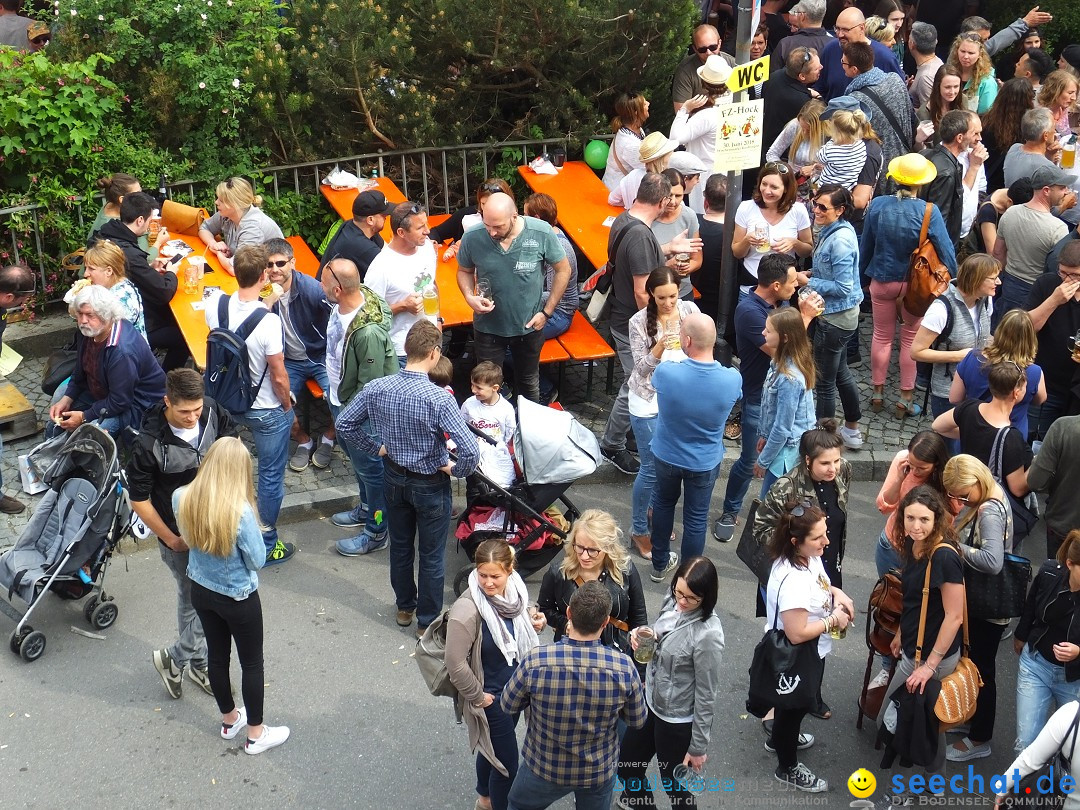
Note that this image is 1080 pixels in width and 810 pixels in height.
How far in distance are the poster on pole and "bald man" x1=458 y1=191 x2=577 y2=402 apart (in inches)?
52.2

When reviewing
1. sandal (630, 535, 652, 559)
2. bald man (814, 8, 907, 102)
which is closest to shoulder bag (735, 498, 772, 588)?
sandal (630, 535, 652, 559)

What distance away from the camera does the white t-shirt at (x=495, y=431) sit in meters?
6.79

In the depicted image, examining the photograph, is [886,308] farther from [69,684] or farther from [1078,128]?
[69,684]

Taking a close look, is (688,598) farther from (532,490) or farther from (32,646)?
(32,646)

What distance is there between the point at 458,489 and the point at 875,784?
352 centimetres

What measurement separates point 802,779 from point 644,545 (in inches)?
84.5

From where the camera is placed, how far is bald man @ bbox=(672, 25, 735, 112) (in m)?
10.6

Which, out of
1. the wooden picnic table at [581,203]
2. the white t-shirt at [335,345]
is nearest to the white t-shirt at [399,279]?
the white t-shirt at [335,345]

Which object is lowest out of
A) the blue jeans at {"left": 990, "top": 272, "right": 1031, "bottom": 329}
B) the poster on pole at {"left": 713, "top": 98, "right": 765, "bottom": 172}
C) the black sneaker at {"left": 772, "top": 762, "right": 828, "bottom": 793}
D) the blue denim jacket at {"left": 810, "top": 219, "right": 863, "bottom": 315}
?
the black sneaker at {"left": 772, "top": 762, "right": 828, "bottom": 793}

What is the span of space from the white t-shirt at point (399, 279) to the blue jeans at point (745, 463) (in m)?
2.29

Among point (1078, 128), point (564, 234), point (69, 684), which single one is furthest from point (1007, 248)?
point (69, 684)

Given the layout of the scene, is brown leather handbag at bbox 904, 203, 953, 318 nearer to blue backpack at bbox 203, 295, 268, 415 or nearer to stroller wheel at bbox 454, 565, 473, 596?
stroller wheel at bbox 454, 565, 473, 596

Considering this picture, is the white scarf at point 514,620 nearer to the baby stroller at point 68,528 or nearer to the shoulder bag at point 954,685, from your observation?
the shoulder bag at point 954,685

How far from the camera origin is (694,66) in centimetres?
1070
